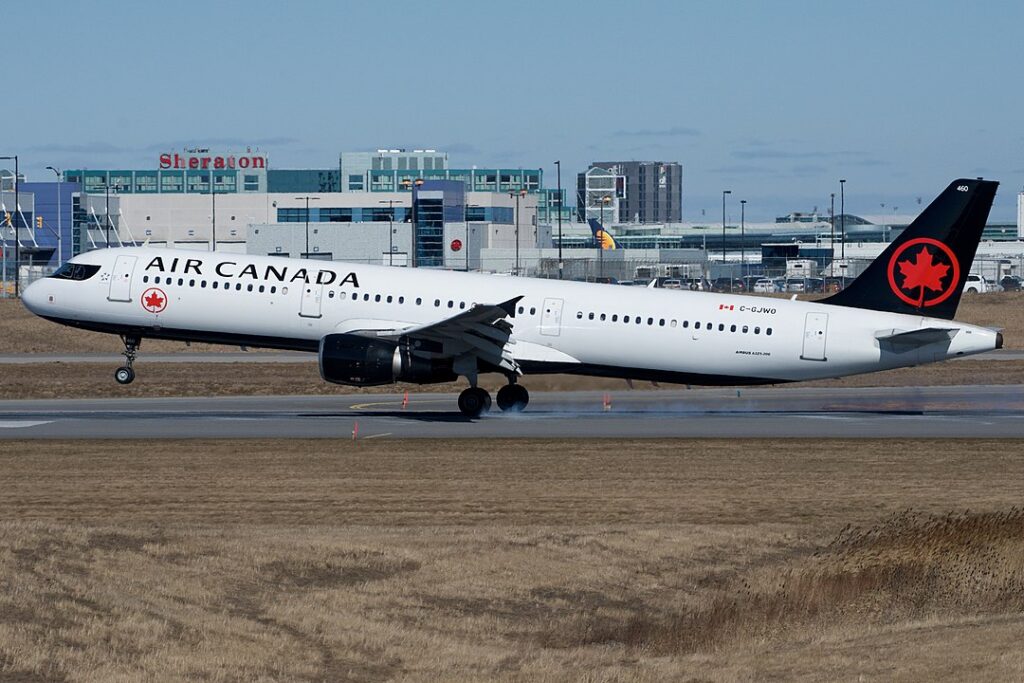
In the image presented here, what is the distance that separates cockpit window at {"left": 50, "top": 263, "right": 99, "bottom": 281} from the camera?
40.6 meters

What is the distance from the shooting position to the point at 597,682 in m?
15.7

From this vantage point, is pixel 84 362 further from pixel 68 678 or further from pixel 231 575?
pixel 68 678

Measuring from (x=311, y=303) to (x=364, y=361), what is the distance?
3.31 meters

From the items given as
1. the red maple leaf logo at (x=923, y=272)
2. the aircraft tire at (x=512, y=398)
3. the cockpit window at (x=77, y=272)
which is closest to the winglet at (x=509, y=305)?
the aircraft tire at (x=512, y=398)

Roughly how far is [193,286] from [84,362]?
21004 millimetres

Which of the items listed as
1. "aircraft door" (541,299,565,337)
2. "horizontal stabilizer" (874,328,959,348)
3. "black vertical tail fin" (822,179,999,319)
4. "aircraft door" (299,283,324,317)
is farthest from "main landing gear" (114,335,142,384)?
"horizontal stabilizer" (874,328,959,348)

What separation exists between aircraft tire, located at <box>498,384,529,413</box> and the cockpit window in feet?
40.0

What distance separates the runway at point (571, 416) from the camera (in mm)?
35344

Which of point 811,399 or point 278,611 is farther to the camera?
point 811,399

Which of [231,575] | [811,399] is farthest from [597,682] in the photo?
[811,399]

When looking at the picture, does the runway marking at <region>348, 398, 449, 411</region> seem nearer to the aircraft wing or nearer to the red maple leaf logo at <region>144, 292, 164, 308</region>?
the aircraft wing

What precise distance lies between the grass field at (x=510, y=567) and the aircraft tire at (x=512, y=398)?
9.42 m

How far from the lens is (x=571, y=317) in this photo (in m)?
38.8

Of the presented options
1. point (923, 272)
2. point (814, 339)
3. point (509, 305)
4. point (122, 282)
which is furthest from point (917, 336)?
point (122, 282)
